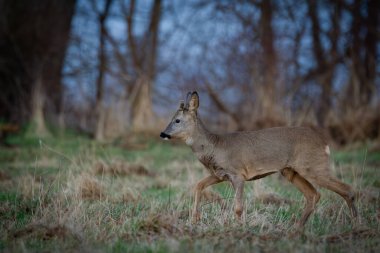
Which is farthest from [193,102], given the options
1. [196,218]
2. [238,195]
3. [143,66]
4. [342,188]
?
[143,66]

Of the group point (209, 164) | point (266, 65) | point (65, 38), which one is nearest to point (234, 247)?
point (209, 164)

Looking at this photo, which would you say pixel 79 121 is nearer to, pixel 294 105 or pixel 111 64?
pixel 111 64

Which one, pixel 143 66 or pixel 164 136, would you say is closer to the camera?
pixel 164 136

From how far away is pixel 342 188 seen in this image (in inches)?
283

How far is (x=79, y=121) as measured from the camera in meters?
22.1

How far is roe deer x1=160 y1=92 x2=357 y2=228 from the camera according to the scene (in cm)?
727

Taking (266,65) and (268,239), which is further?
(266,65)

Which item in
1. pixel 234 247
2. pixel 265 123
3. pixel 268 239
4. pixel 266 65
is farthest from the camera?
pixel 266 65

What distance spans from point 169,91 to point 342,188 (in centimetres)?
1686

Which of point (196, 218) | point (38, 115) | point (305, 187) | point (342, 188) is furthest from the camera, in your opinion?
point (38, 115)

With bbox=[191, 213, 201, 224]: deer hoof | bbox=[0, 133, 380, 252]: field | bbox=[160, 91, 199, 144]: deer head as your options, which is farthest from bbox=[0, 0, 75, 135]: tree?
bbox=[191, 213, 201, 224]: deer hoof

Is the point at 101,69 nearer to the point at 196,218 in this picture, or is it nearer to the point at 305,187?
the point at 305,187

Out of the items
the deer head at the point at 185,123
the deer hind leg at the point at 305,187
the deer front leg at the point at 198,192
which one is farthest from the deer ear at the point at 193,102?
the deer hind leg at the point at 305,187

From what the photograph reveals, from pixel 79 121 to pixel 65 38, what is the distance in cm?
336
